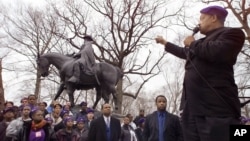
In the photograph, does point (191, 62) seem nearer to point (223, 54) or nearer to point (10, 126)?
point (223, 54)

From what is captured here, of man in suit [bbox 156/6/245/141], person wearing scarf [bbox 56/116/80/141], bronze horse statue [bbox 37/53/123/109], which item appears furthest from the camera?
bronze horse statue [bbox 37/53/123/109]

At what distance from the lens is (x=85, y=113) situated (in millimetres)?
11641

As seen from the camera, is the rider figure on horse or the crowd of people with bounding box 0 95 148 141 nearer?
the crowd of people with bounding box 0 95 148 141

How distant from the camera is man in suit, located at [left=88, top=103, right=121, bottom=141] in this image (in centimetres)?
803

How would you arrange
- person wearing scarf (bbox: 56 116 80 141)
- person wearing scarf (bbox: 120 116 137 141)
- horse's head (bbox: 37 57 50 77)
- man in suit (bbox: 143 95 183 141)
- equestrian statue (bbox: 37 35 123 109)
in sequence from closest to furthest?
1. man in suit (bbox: 143 95 183 141)
2. person wearing scarf (bbox: 56 116 80 141)
3. person wearing scarf (bbox: 120 116 137 141)
4. equestrian statue (bbox: 37 35 123 109)
5. horse's head (bbox: 37 57 50 77)

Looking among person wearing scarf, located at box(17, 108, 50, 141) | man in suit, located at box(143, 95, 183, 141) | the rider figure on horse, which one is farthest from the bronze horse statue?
man in suit, located at box(143, 95, 183, 141)

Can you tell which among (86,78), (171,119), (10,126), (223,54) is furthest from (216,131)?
(86,78)

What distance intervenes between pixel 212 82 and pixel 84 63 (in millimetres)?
10290

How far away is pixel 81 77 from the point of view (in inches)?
547

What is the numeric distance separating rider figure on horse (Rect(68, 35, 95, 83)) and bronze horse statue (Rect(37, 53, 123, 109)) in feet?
0.58

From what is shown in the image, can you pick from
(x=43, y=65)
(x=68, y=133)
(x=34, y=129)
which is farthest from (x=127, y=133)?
(x=43, y=65)

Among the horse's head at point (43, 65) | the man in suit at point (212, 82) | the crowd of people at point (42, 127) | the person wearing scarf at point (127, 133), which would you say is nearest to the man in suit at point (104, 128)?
the crowd of people at point (42, 127)

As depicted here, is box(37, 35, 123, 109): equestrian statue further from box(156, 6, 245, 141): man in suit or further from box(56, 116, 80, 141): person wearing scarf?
box(156, 6, 245, 141): man in suit

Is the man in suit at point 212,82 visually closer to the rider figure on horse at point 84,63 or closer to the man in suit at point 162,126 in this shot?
the man in suit at point 162,126
